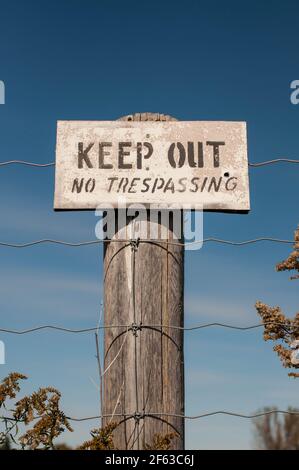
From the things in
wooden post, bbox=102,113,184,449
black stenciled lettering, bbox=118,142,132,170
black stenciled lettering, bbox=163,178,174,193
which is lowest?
wooden post, bbox=102,113,184,449

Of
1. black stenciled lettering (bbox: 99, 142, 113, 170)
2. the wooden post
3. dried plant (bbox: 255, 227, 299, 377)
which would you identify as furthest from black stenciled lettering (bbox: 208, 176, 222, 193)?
dried plant (bbox: 255, 227, 299, 377)

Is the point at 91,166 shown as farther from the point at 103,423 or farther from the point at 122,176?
the point at 103,423

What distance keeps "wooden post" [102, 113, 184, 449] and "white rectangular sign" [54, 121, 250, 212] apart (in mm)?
218

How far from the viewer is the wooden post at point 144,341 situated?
3.49 meters

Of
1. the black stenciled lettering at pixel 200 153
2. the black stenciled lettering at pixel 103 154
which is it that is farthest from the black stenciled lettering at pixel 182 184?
the black stenciled lettering at pixel 103 154

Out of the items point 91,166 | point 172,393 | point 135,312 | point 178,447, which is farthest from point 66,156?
point 178,447

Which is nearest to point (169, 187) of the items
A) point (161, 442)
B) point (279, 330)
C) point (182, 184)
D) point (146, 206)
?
point (182, 184)

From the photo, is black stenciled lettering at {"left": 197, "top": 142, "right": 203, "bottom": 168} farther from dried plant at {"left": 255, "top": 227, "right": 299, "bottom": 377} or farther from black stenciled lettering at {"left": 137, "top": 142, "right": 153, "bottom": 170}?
dried plant at {"left": 255, "top": 227, "right": 299, "bottom": 377}

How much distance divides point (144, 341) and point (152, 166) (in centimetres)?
106

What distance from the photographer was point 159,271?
146 inches

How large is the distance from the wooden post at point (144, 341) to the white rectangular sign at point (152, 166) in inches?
8.6

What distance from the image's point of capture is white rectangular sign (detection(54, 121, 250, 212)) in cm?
375

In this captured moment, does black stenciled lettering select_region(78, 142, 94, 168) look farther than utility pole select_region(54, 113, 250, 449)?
Yes
